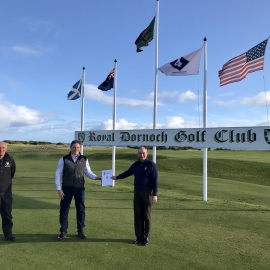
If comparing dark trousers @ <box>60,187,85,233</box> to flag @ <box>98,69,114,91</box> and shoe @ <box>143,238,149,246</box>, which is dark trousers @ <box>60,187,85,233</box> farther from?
flag @ <box>98,69,114,91</box>

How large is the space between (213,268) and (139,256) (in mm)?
1203

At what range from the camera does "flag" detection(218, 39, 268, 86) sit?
980 cm

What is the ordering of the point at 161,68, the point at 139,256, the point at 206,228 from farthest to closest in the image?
the point at 161,68 < the point at 206,228 < the point at 139,256

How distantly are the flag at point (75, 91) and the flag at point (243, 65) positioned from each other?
7.74 m

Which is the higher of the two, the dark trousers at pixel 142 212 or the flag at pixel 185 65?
the flag at pixel 185 65

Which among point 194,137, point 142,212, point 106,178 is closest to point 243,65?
point 194,137

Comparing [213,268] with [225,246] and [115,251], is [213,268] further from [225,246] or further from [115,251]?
[115,251]

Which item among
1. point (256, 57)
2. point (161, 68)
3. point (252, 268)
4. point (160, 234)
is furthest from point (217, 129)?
point (252, 268)

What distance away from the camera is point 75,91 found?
622 inches

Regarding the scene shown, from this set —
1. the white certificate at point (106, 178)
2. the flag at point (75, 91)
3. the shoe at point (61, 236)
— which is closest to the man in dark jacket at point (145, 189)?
the white certificate at point (106, 178)

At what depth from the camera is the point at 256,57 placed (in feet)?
32.4

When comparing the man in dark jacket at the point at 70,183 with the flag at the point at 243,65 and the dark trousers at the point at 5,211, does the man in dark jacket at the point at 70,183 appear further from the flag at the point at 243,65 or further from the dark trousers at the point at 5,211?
the flag at the point at 243,65

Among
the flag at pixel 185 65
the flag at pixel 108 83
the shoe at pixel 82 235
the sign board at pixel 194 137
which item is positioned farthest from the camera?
the flag at pixel 108 83

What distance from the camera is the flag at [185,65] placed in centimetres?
1091
